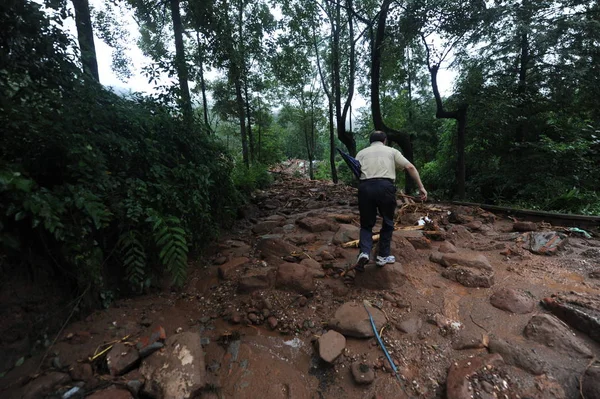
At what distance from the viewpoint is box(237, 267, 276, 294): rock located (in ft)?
9.77

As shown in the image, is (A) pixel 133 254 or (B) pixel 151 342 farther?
(A) pixel 133 254

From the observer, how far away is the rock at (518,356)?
1927 millimetres

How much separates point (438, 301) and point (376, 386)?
124 centimetres

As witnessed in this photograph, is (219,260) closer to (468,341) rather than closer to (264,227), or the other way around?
(264,227)

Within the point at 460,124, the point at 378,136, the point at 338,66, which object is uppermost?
the point at 338,66

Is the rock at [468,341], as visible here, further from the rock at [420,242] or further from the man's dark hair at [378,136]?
the man's dark hair at [378,136]

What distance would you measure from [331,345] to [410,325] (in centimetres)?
81

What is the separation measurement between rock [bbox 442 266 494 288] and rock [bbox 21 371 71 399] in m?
3.76

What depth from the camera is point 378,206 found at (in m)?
3.23

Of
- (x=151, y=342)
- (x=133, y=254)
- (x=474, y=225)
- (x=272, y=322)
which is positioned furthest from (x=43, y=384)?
(x=474, y=225)

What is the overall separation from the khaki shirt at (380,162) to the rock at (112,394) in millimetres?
2997

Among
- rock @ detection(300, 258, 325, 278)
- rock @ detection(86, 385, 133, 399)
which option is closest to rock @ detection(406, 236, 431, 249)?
rock @ detection(300, 258, 325, 278)

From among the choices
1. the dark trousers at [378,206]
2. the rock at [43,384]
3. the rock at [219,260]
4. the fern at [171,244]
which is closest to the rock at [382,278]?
the dark trousers at [378,206]

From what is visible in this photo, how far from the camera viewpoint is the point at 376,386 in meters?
1.97
